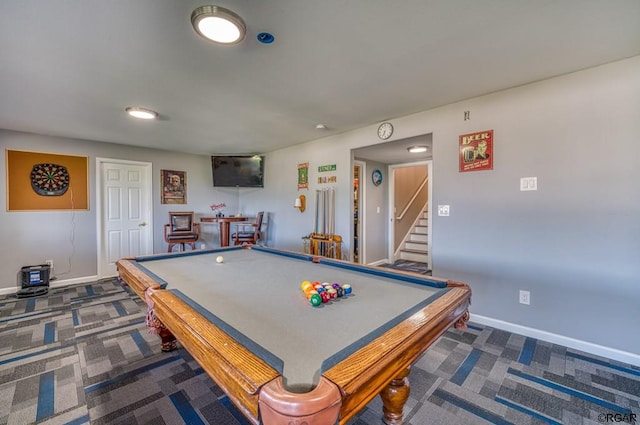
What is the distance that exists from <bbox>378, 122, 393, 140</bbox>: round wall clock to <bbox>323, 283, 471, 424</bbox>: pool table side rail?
2636 mm

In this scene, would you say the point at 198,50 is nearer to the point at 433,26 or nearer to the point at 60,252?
the point at 433,26

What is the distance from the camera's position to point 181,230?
503 cm

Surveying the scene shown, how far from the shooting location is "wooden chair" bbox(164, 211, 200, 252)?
4.75 meters

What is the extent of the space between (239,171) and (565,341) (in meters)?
5.28

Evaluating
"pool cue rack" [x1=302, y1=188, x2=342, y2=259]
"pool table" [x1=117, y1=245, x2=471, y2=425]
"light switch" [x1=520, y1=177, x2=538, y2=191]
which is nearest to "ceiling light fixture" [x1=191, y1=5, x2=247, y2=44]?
"pool table" [x1=117, y1=245, x2=471, y2=425]

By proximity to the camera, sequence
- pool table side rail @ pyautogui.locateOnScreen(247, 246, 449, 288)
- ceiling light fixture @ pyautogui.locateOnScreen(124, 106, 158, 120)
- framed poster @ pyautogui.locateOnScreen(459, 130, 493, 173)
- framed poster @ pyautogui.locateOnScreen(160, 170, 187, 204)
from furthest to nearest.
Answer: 1. framed poster @ pyautogui.locateOnScreen(160, 170, 187, 204)
2. ceiling light fixture @ pyautogui.locateOnScreen(124, 106, 158, 120)
3. framed poster @ pyautogui.locateOnScreen(459, 130, 493, 173)
4. pool table side rail @ pyautogui.locateOnScreen(247, 246, 449, 288)

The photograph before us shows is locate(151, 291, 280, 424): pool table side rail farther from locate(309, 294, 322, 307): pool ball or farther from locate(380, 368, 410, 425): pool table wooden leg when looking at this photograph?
locate(380, 368, 410, 425): pool table wooden leg

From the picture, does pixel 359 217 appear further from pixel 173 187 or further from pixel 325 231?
pixel 173 187

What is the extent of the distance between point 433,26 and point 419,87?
88 cm

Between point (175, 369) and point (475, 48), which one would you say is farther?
point (175, 369)

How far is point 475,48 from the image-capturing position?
189 cm

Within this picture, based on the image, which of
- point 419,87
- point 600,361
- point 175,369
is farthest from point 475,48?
point 175,369

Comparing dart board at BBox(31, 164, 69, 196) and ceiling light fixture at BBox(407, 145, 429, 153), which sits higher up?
ceiling light fixture at BBox(407, 145, 429, 153)

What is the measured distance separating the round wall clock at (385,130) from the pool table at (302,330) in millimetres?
2114
